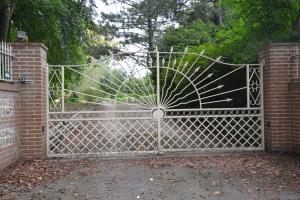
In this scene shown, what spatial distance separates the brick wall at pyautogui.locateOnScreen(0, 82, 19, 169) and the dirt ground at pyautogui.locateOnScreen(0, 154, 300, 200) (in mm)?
210

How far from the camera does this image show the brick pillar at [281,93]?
26.6 ft

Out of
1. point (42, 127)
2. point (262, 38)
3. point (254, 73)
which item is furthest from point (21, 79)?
point (262, 38)

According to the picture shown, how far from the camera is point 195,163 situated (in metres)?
7.30

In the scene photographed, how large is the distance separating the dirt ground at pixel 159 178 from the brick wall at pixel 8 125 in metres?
0.21

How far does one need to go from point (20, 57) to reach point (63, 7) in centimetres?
367

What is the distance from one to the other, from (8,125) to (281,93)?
509cm

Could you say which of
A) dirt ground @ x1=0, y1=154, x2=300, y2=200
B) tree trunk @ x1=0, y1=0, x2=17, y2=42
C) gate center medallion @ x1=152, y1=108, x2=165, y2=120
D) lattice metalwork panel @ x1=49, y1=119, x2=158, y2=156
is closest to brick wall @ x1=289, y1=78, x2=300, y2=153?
dirt ground @ x1=0, y1=154, x2=300, y2=200

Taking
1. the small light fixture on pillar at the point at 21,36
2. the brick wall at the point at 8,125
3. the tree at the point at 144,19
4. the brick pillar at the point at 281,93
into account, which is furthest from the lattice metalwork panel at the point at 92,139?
the tree at the point at 144,19

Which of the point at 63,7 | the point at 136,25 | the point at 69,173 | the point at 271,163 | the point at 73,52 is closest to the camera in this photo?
the point at 69,173

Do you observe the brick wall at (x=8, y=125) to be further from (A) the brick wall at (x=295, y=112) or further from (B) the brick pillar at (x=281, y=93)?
(A) the brick wall at (x=295, y=112)

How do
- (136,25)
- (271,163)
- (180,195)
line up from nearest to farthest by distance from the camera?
1. (180,195)
2. (271,163)
3. (136,25)

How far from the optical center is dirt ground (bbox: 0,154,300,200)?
17.3ft

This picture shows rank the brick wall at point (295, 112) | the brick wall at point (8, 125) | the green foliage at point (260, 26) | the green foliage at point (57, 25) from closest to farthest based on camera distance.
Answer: the brick wall at point (8, 125) → the brick wall at point (295, 112) → the green foliage at point (260, 26) → the green foliage at point (57, 25)

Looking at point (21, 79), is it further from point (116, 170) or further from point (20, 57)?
point (116, 170)
